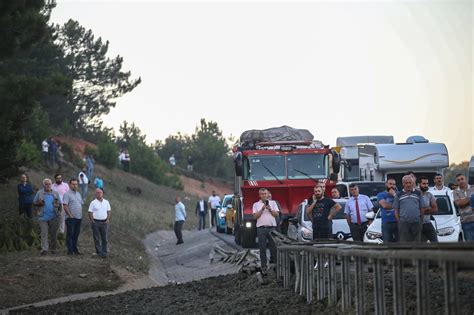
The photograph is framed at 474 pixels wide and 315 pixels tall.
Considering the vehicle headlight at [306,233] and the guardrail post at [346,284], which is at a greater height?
the vehicle headlight at [306,233]

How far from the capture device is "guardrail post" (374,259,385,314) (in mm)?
10516

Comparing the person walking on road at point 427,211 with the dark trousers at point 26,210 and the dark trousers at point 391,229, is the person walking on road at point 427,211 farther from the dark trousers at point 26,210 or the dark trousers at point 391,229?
the dark trousers at point 26,210

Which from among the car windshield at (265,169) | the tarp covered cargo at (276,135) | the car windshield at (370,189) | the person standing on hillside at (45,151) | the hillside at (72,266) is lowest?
the hillside at (72,266)

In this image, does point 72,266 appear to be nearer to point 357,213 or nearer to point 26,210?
point 357,213

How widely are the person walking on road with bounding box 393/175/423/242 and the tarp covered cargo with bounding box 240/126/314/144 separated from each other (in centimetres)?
1592

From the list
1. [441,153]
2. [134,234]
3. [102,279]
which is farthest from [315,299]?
[134,234]

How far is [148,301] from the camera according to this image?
18.9 m

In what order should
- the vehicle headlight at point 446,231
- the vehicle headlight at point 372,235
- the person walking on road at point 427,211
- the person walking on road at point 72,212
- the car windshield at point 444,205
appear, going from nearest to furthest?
the person walking on road at point 427,211, the vehicle headlight at point 372,235, the vehicle headlight at point 446,231, the car windshield at point 444,205, the person walking on road at point 72,212

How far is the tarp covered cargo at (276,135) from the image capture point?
34781mm

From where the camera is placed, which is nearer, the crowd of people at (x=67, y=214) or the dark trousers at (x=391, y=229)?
the dark trousers at (x=391, y=229)

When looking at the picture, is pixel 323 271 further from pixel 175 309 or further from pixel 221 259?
pixel 221 259

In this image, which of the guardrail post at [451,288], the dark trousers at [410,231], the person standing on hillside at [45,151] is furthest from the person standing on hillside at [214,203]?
the guardrail post at [451,288]

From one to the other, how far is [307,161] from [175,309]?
15545mm

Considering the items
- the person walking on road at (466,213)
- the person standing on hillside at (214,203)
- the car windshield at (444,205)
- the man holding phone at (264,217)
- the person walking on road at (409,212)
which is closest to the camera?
the person walking on road at (409,212)
